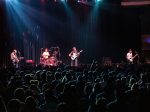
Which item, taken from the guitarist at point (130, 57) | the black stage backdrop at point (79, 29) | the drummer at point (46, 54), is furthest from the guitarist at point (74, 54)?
the guitarist at point (130, 57)

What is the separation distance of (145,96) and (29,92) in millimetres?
3153

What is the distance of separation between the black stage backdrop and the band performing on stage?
0.79 m

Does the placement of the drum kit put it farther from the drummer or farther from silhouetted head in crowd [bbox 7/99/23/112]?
silhouetted head in crowd [bbox 7/99/23/112]

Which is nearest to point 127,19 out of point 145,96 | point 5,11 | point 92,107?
point 5,11

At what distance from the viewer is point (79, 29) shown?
30.5m

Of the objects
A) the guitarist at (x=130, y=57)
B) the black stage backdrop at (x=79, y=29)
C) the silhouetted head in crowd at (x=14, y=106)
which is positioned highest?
the black stage backdrop at (x=79, y=29)

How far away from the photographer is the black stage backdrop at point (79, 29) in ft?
93.6

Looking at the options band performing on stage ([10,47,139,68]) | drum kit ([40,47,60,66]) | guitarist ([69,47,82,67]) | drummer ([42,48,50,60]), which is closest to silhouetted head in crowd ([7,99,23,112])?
band performing on stage ([10,47,139,68])

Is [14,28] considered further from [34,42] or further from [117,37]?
[117,37]

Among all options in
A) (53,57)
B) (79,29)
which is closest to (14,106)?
(53,57)

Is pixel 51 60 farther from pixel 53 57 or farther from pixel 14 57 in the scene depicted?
pixel 14 57

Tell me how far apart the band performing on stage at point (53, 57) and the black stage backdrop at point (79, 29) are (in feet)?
2.59

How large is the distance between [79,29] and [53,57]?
374 centimetres

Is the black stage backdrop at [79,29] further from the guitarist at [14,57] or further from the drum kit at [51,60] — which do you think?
the guitarist at [14,57]
